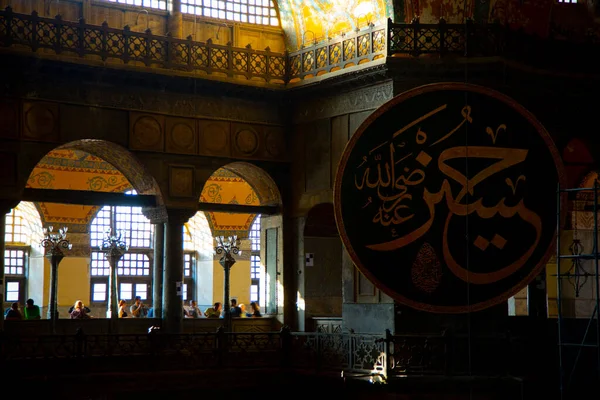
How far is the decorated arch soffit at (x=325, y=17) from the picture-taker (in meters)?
15.2

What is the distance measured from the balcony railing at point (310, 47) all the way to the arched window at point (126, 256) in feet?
22.8

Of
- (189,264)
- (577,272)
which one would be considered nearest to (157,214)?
(577,272)

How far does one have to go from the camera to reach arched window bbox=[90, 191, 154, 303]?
2203 cm

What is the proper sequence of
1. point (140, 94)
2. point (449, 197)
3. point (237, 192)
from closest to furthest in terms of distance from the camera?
point (449, 197)
point (140, 94)
point (237, 192)

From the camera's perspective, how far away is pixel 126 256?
22.8 m

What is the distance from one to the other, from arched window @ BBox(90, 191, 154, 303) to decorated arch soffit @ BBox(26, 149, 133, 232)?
0.84 m

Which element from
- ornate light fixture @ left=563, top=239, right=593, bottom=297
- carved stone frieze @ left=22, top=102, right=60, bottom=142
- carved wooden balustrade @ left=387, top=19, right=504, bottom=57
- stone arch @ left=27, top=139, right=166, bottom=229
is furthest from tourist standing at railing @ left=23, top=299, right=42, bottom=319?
ornate light fixture @ left=563, top=239, right=593, bottom=297

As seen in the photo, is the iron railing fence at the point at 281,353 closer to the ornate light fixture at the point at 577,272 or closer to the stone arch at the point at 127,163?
the stone arch at the point at 127,163

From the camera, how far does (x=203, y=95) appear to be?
16.0 metres

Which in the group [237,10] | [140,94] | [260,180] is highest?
[237,10]

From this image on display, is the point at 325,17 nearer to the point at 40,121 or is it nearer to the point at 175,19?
the point at 175,19

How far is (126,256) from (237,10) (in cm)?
819

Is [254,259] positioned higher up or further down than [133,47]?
further down

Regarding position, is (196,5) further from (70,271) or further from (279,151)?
(70,271)
